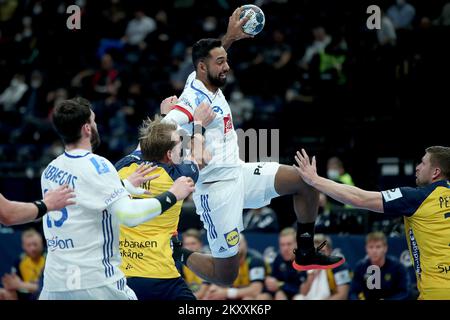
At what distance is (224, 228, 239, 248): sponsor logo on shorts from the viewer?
29.5 ft

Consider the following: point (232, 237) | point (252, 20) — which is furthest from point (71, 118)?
point (252, 20)

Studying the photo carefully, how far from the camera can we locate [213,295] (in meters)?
11.8

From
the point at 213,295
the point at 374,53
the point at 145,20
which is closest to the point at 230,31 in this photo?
the point at 213,295

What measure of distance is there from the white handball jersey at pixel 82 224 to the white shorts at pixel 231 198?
8.15 ft

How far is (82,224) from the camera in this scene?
6469 mm

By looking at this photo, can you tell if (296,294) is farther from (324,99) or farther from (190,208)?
(324,99)

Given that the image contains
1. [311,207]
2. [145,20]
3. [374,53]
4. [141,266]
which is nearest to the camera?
[141,266]

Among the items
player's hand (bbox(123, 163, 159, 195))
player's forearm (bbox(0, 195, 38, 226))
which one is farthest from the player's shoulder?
player's forearm (bbox(0, 195, 38, 226))

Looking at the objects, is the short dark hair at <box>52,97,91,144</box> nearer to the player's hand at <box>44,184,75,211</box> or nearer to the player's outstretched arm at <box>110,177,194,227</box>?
the player's hand at <box>44,184,75,211</box>

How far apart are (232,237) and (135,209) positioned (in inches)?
110

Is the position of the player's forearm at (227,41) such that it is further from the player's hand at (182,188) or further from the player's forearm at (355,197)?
the player's hand at (182,188)

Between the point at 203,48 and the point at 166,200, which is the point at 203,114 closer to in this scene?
the point at 203,48

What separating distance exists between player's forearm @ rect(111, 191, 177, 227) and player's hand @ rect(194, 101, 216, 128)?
6.01ft

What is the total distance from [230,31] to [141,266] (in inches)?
111
